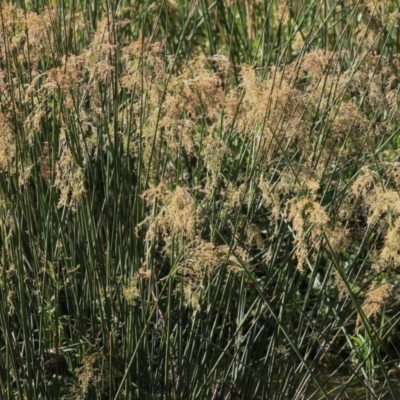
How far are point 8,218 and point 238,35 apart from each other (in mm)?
2115

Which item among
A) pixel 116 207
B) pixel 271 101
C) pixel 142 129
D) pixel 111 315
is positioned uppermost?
pixel 271 101

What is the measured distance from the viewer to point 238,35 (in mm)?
4316

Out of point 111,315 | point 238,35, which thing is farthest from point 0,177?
point 238,35

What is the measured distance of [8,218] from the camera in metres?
2.46

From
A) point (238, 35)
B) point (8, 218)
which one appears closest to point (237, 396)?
point (8, 218)

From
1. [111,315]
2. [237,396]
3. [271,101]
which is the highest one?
[271,101]

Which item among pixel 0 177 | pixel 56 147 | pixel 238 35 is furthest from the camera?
pixel 238 35

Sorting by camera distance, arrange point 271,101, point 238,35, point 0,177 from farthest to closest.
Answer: point 238,35, point 0,177, point 271,101

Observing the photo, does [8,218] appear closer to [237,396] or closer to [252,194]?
[252,194]

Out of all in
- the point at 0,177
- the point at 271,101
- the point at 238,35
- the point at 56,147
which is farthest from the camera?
the point at 238,35

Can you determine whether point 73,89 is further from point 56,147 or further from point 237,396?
point 237,396

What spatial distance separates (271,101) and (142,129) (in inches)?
16.0

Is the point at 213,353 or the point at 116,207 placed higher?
the point at 116,207

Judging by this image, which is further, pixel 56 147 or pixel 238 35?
pixel 238 35
